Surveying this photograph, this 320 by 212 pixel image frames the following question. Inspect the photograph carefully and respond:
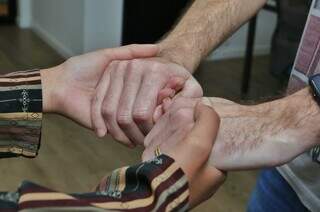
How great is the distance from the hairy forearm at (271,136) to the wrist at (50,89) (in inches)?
12.5

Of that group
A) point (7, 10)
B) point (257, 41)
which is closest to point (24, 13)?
point (7, 10)

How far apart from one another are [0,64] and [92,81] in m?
2.43

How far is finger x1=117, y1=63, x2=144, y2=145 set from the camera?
84cm

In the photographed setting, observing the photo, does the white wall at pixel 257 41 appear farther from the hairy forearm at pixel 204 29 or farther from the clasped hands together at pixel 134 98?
the clasped hands together at pixel 134 98

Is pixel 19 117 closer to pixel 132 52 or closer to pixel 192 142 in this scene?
pixel 132 52

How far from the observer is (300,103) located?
2.43 feet

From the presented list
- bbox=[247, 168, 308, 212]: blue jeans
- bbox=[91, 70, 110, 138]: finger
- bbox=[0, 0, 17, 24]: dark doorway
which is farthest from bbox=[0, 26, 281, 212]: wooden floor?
bbox=[0, 0, 17, 24]: dark doorway

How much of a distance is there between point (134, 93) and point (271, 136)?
0.80 ft

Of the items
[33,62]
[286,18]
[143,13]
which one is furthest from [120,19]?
[286,18]

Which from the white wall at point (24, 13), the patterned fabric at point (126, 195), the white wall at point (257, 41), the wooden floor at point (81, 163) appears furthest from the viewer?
the white wall at point (24, 13)

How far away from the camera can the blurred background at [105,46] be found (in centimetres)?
208

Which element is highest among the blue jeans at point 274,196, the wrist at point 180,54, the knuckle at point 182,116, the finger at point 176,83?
the knuckle at point 182,116

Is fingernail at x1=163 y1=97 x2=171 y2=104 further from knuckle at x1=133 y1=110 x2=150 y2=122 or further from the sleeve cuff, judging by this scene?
the sleeve cuff

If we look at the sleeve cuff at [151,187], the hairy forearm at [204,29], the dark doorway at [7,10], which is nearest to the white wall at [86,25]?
the dark doorway at [7,10]
